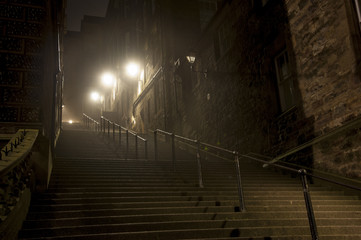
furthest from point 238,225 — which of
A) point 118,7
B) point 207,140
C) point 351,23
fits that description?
point 118,7

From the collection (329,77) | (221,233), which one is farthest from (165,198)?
(329,77)

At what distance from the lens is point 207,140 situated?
13969 millimetres

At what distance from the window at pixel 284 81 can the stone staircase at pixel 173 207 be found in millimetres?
2566

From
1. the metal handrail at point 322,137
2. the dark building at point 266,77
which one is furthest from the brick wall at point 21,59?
the dark building at point 266,77

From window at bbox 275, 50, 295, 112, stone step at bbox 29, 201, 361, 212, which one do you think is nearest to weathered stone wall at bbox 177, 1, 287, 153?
window at bbox 275, 50, 295, 112

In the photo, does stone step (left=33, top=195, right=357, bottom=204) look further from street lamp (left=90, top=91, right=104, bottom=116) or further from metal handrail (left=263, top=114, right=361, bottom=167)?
street lamp (left=90, top=91, right=104, bottom=116)

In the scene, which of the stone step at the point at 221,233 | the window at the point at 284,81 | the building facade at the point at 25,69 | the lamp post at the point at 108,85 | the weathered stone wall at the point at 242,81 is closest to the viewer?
the stone step at the point at 221,233

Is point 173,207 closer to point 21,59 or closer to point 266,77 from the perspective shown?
point 21,59

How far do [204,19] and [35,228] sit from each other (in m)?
17.0

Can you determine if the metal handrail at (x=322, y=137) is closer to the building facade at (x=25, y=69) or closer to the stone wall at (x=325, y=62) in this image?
the stone wall at (x=325, y=62)

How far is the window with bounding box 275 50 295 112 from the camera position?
376 inches

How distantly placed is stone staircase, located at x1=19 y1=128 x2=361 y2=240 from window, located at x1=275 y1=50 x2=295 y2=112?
257 centimetres

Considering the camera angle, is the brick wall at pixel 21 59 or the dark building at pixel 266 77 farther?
the dark building at pixel 266 77

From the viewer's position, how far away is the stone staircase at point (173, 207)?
4.40m
